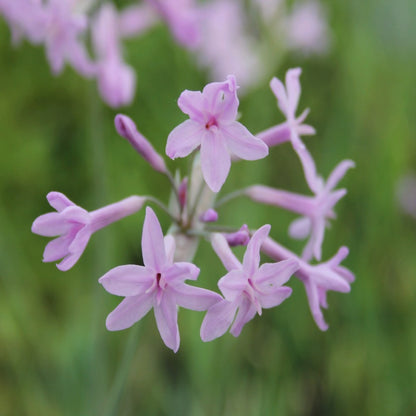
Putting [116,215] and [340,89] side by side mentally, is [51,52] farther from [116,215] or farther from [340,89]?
[340,89]

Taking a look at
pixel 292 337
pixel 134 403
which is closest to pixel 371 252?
pixel 292 337

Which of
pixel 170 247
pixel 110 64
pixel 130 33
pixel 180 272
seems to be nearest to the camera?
pixel 180 272

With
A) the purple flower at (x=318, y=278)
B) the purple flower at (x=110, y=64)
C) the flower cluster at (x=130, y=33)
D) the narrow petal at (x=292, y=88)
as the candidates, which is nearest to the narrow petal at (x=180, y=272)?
the purple flower at (x=318, y=278)

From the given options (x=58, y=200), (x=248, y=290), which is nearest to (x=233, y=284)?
(x=248, y=290)

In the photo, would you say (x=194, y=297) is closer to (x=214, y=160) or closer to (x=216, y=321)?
(x=216, y=321)

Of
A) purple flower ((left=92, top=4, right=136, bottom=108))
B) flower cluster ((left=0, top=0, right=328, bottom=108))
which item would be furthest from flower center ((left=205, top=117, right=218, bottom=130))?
purple flower ((left=92, top=4, right=136, bottom=108))

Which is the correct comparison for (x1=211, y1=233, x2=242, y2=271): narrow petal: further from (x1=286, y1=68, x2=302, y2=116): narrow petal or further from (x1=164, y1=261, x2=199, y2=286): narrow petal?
(x1=286, y1=68, x2=302, y2=116): narrow petal
